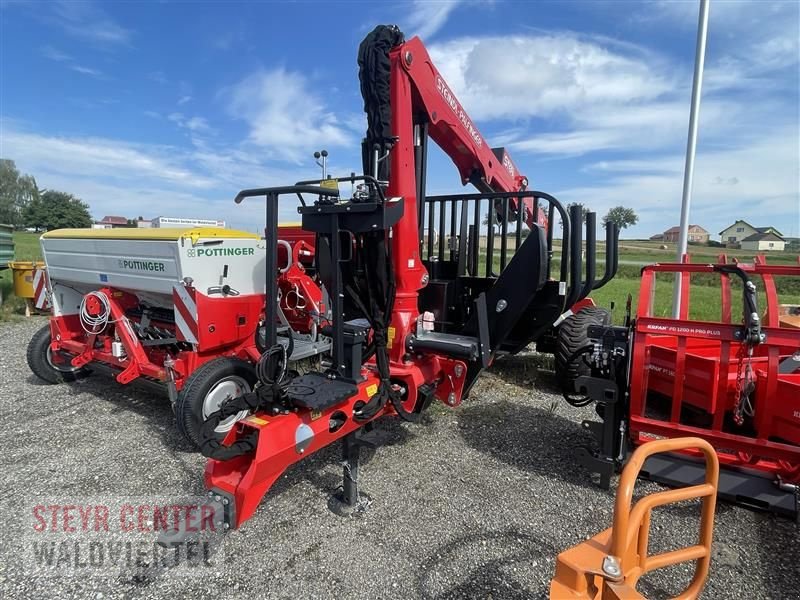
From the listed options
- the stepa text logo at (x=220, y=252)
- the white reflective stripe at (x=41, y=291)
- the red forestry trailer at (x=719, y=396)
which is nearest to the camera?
the red forestry trailer at (x=719, y=396)

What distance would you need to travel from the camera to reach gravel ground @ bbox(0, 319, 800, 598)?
8.53 ft

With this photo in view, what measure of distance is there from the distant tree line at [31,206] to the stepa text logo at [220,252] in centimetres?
7899

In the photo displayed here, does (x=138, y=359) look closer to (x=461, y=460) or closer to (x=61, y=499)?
(x=61, y=499)

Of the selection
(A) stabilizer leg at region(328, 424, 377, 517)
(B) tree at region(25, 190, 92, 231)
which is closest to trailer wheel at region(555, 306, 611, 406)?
(A) stabilizer leg at region(328, 424, 377, 517)

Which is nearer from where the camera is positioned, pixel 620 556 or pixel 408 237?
pixel 620 556

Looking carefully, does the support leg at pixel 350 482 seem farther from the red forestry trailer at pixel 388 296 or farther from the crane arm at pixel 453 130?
the crane arm at pixel 453 130

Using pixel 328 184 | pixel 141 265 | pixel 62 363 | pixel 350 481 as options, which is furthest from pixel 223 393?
pixel 62 363

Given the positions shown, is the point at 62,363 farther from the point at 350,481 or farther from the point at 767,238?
the point at 767,238

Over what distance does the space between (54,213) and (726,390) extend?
3515 inches

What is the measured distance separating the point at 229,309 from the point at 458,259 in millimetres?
2323

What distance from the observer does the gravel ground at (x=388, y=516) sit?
2.60 metres

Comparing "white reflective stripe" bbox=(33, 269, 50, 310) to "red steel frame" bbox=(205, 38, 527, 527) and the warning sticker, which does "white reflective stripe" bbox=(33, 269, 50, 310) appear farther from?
"red steel frame" bbox=(205, 38, 527, 527)

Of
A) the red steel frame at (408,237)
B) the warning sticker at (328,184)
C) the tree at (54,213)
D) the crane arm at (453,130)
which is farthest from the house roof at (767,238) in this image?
the tree at (54,213)

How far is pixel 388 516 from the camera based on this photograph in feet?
10.5
